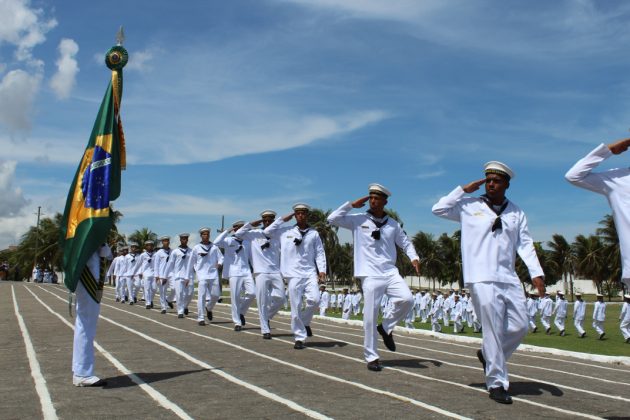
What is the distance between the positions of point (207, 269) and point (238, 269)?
2.55 m

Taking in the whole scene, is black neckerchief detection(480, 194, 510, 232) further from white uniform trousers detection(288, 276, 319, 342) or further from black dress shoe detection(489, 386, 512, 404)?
white uniform trousers detection(288, 276, 319, 342)

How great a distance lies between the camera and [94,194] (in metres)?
7.70

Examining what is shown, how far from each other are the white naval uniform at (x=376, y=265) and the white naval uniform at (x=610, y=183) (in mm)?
3572

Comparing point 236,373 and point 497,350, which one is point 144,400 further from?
point 497,350

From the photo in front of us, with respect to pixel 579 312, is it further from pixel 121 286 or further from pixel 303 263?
pixel 303 263

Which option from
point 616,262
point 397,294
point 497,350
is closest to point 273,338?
point 397,294

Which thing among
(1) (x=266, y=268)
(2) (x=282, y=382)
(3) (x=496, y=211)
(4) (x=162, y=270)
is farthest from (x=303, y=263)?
(4) (x=162, y=270)

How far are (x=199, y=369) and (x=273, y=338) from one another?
4789mm

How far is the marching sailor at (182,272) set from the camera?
767 inches

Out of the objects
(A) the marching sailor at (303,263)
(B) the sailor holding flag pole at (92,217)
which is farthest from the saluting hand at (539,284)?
(A) the marching sailor at (303,263)

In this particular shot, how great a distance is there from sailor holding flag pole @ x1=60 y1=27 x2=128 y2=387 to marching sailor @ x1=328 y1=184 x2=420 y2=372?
3288 millimetres

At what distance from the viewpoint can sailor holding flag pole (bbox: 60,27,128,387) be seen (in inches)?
283

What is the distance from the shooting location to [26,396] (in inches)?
245

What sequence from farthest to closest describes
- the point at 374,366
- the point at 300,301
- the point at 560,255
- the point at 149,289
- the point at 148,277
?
the point at 560,255 → the point at 148,277 → the point at 149,289 → the point at 300,301 → the point at 374,366
